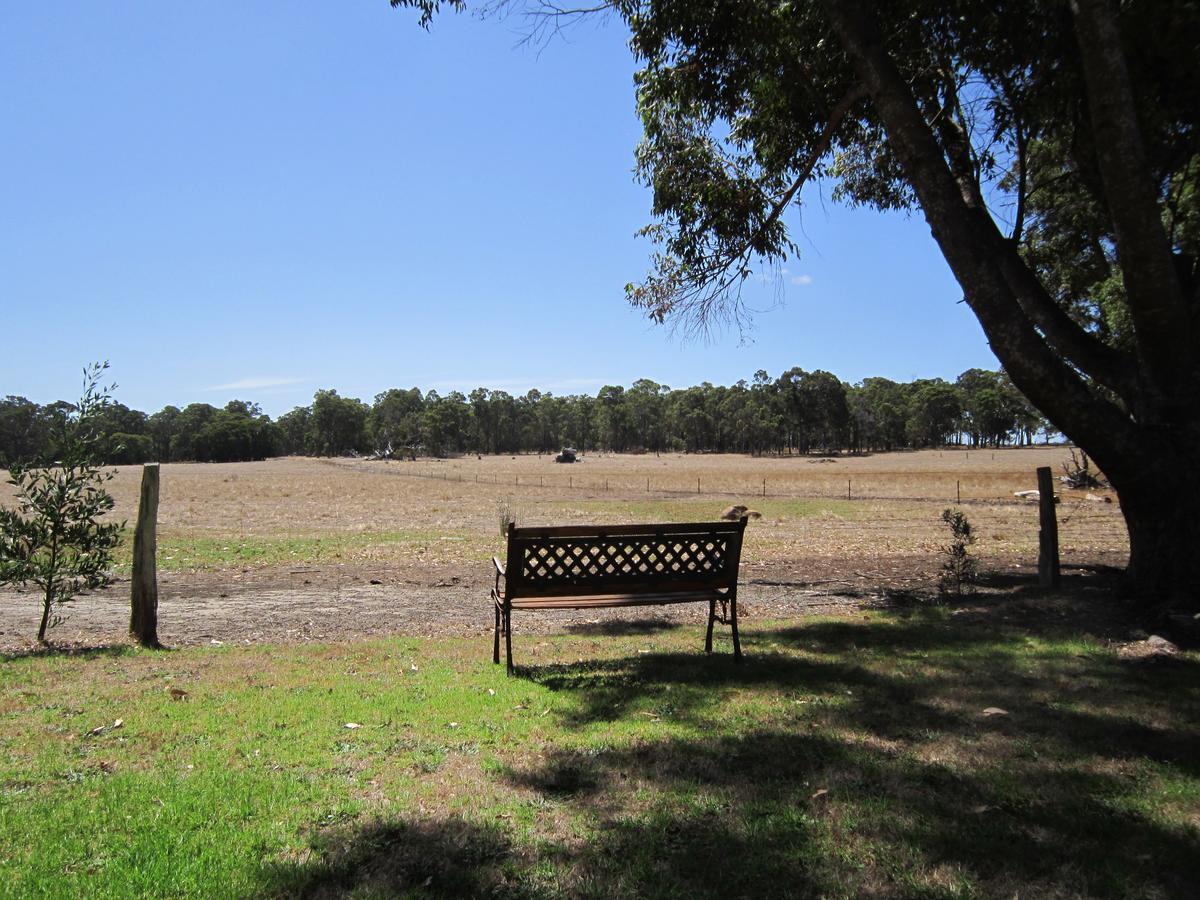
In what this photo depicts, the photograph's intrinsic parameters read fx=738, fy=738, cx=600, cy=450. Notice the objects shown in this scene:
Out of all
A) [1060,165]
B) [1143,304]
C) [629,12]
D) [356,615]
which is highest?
[629,12]

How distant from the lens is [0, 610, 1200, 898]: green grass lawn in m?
2.85

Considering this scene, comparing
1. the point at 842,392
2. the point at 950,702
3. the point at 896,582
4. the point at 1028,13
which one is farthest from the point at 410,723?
the point at 842,392

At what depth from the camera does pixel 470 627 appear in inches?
355

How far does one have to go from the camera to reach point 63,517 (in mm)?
7848

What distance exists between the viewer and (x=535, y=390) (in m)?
199

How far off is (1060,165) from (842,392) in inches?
4333

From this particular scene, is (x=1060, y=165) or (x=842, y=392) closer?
(x=1060, y=165)

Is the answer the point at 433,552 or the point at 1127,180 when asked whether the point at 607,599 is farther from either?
the point at 433,552

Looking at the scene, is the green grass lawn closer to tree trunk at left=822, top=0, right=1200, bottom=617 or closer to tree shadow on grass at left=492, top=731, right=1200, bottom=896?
Result: tree shadow on grass at left=492, top=731, right=1200, bottom=896

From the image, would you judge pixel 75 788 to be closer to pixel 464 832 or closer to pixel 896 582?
pixel 464 832

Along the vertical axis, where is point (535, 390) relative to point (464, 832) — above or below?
above

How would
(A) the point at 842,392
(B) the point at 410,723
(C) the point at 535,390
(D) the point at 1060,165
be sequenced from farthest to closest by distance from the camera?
1. (C) the point at 535,390
2. (A) the point at 842,392
3. (D) the point at 1060,165
4. (B) the point at 410,723

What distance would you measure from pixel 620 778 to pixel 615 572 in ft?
9.26

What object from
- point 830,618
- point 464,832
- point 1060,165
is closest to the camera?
point 464,832
